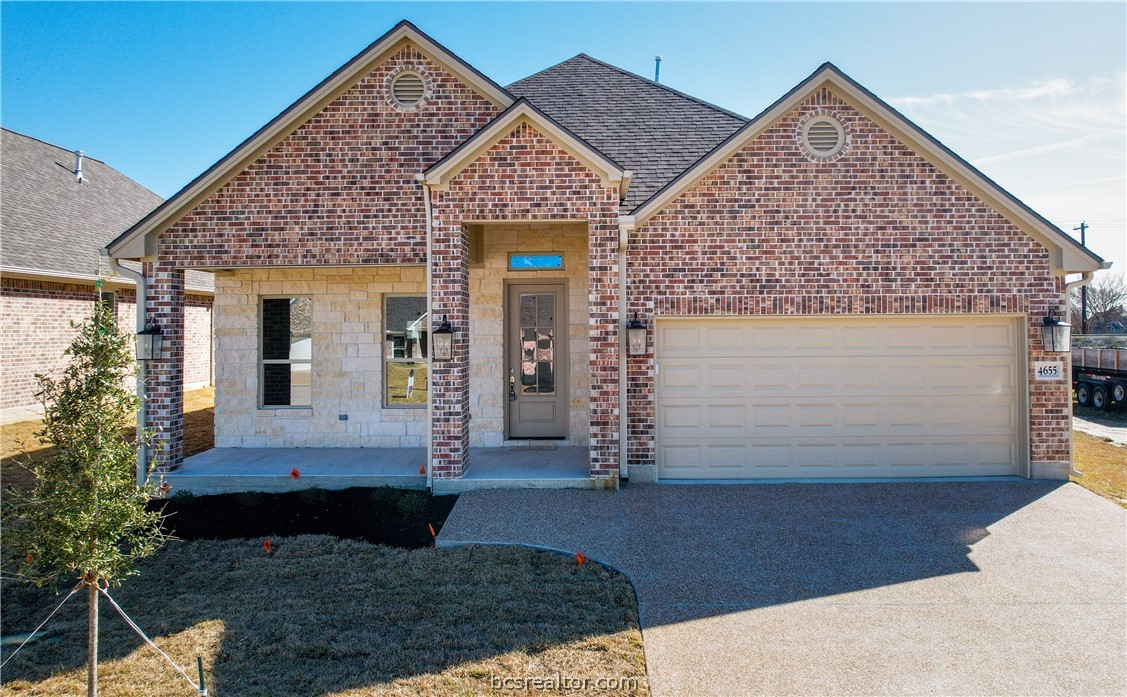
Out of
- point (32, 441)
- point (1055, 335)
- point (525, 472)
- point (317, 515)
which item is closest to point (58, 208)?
point (32, 441)

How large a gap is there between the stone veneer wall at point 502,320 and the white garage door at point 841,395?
5.99ft

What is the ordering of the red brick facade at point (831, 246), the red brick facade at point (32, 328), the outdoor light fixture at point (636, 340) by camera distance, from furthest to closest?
1. the red brick facade at point (32, 328)
2. the red brick facade at point (831, 246)
3. the outdoor light fixture at point (636, 340)

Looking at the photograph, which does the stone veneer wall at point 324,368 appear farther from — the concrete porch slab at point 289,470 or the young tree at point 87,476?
the young tree at point 87,476

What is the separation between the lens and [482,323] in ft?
33.3

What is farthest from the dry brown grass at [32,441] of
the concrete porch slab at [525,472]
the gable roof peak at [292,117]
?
the concrete porch slab at [525,472]

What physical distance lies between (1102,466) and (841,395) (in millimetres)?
4803

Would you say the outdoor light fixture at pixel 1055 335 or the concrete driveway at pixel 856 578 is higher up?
the outdoor light fixture at pixel 1055 335

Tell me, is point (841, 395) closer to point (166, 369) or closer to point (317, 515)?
point (317, 515)

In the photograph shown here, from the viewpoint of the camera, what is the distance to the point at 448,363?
26.1 feet

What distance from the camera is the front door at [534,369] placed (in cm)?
1029

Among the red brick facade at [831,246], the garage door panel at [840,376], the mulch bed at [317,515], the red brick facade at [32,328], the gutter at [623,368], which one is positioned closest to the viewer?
the mulch bed at [317,515]

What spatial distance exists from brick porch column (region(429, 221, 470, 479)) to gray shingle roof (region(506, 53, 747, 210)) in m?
2.87

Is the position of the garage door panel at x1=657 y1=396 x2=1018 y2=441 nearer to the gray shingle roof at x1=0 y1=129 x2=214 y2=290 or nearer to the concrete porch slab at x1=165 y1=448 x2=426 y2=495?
the concrete porch slab at x1=165 y1=448 x2=426 y2=495

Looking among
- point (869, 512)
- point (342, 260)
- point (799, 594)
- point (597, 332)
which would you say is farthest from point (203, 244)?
point (869, 512)
